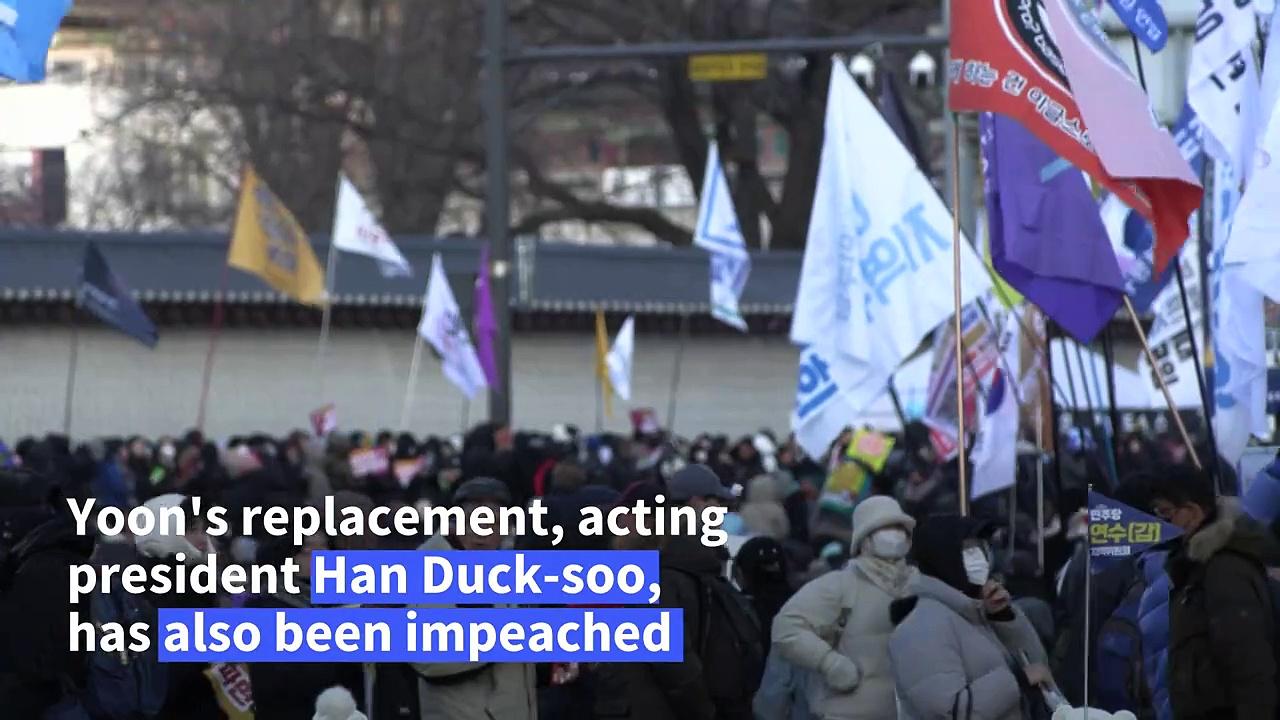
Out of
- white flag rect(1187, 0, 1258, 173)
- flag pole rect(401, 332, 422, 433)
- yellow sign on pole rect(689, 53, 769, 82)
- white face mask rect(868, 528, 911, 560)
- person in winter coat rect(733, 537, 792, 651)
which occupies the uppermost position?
white flag rect(1187, 0, 1258, 173)

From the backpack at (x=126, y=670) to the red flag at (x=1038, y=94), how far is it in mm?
4427

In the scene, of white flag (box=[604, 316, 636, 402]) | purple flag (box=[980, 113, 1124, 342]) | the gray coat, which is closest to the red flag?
purple flag (box=[980, 113, 1124, 342])

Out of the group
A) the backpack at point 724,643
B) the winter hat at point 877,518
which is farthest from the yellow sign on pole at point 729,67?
the winter hat at point 877,518

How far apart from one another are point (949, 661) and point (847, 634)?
0.80m

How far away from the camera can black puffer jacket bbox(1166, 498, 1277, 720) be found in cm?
859

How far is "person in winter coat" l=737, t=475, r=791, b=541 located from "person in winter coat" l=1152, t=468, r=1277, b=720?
13.0 feet

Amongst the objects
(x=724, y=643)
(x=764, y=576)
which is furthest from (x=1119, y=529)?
(x=764, y=576)

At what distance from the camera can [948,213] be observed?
15.6 m

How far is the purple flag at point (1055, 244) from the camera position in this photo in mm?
12352

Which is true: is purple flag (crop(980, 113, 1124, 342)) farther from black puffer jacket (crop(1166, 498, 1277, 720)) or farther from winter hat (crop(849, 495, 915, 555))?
black puffer jacket (crop(1166, 498, 1277, 720))

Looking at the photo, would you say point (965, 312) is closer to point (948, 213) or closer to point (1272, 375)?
point (948, 213)

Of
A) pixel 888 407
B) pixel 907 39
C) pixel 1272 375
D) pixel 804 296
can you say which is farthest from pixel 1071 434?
pixel 1272 375

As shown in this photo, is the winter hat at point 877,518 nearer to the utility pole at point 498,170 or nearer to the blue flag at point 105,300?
the utility pole at point 498,170

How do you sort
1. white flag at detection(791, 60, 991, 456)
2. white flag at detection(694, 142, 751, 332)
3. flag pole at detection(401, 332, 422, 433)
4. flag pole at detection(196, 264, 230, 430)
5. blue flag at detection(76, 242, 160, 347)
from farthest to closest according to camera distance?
flag pole at detection(401, 332, 422, 433), flag pole at detection(196, 264, 230, 430), white flag at detection(694, 142, 751, 332), blue flag at detection(76, 242, 160, 347), white flag at detection(791, 60, 991, 456)
